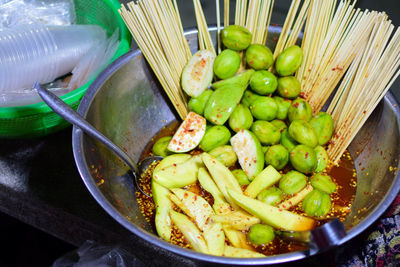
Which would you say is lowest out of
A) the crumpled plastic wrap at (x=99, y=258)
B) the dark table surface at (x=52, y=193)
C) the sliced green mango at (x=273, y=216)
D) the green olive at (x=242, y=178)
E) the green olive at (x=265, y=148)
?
the crumpled plastic wrap at (x=99, y=258)

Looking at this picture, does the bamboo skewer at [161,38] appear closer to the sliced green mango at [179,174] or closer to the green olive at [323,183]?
the sliced green mango at [179,174]

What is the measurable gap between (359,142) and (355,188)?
15cm

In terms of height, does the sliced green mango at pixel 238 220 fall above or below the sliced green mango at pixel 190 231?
above

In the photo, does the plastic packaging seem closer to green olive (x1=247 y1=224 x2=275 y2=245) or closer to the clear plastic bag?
the clear plastic bag

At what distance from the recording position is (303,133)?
1.12 m

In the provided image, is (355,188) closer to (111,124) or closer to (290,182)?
(290,182)

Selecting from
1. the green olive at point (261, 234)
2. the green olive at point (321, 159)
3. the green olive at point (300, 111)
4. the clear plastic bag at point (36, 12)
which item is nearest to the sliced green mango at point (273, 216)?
the green olive at point (261, 234)

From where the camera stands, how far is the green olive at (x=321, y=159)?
1152 millimetres

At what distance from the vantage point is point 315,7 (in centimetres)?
120

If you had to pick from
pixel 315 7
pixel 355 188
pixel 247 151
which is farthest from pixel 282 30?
pixel 355 188

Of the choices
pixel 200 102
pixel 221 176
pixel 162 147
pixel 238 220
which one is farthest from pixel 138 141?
pixel 238 220

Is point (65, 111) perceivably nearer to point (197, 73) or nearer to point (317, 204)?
point (197, 73)

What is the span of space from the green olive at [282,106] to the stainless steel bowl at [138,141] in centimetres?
21

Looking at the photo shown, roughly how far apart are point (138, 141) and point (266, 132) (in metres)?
0.40
